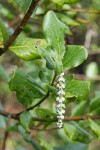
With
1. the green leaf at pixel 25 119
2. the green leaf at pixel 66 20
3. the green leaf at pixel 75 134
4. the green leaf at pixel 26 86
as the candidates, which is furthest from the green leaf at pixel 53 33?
the green leaf at pixel 66 20

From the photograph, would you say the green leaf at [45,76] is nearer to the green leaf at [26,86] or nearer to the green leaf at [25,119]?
the green leaf at [26,86]

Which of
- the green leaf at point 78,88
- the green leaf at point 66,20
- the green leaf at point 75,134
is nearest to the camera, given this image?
the green leaf at point 78,88

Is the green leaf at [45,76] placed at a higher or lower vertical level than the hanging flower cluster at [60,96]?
lower

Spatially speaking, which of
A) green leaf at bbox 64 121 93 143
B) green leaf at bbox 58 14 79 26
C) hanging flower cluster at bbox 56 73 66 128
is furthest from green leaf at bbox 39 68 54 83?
green leaf at bbox 58 14 79 26

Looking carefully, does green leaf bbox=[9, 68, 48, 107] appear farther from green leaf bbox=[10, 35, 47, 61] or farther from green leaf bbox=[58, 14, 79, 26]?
green leaf bbox=[58, 14, 79, 26]

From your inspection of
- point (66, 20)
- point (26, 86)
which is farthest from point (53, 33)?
point (66, 20)

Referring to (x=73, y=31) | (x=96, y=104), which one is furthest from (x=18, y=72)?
(x=73, y=31)

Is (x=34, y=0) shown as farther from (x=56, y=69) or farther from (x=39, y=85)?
(x=39, y=85)

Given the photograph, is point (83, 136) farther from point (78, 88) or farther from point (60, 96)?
point (60, 96)

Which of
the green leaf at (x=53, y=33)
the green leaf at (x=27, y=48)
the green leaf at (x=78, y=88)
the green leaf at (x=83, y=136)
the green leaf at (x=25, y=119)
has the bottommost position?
the green leaf at (x=83, y=136)
